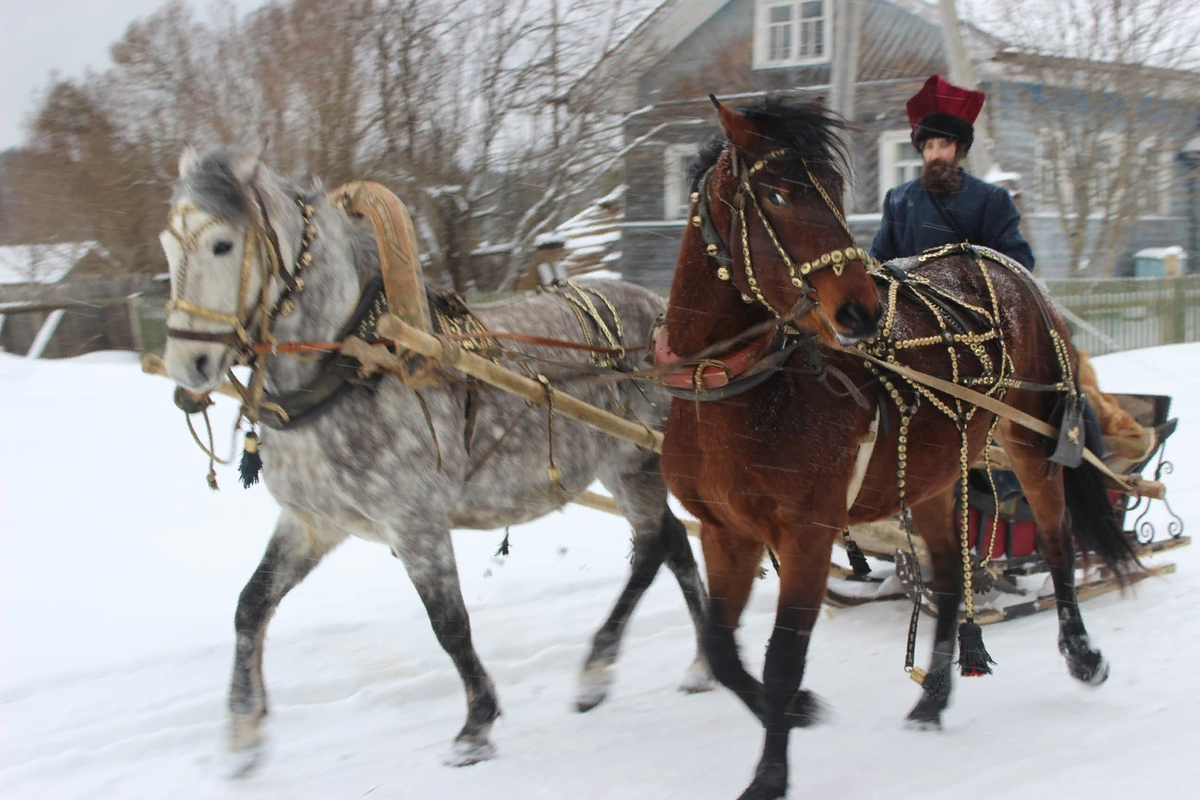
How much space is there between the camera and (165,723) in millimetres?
3988

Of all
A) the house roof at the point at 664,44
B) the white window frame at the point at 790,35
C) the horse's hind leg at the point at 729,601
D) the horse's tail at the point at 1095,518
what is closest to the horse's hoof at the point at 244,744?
the horse's hind leg at the point at 729,601

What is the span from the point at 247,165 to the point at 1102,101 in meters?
15.3

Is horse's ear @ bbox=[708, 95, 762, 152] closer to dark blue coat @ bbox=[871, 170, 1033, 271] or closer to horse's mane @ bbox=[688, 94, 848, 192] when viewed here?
horse's mane @ bbox=[688, 94, 848, 192]

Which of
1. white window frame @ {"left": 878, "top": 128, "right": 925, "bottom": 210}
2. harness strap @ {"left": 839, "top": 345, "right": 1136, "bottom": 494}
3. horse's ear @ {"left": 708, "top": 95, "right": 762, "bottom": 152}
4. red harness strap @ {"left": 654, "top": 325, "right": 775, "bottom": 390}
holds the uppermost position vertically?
white window frame @ {"left": 878, "top": 128, "right": 925, "bottom": 210}

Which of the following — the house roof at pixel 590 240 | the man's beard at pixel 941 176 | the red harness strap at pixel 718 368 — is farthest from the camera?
the house roof at pixel 590 240

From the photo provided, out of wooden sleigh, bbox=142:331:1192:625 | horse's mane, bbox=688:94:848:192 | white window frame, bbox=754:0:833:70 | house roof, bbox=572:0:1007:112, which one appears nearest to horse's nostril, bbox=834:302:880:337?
horse's mane, bbox=688:94:848:192

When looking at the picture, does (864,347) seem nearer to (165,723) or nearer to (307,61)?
(165,723)

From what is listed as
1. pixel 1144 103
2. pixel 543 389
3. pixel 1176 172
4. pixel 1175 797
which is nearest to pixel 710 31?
pixel 1144 103

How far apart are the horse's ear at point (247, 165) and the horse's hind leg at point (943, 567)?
2.72 meters

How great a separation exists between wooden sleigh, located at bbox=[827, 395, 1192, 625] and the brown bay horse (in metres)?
0.83

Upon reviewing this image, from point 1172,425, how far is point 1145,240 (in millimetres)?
18029

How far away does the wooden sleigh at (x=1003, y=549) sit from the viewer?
4.44 m

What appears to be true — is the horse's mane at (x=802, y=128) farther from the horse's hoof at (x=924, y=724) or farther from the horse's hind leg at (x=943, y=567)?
the horse's hoof at (x=924, y=724)

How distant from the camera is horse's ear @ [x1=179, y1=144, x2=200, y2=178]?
3174mm
